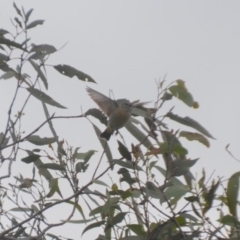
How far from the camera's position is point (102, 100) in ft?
11.9

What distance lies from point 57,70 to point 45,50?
4.8 inches

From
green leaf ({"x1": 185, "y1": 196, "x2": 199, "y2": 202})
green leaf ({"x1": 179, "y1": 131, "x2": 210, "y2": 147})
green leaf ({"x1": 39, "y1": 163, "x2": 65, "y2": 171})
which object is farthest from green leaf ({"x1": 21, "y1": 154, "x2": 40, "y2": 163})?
green leaf ({"x1": 185, "y1": 196, "x2": 199, "y2": 202})

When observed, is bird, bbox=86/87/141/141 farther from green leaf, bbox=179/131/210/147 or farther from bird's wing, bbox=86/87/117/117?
green leaf, bbox=179/131/210/147

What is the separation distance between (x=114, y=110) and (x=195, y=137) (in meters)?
0.70

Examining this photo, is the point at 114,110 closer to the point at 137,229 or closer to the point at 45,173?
the point at 45,173

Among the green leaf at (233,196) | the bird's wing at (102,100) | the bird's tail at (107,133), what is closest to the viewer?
the green leaf at (233,196)

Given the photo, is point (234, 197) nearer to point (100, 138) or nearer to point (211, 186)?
point (211, 186)

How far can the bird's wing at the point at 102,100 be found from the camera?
11.8 feet

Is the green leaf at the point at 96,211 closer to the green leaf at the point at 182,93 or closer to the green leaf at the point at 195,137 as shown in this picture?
the green leaf at the point at 195,137

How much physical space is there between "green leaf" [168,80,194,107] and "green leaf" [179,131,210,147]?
0.14 meters

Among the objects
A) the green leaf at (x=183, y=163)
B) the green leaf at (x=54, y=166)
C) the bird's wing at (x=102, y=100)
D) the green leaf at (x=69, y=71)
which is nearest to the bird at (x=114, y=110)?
the bird's wing at (x=102, y=100)

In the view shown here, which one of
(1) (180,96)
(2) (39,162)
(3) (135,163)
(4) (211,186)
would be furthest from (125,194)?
(2) (39,162)

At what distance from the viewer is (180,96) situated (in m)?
2.64

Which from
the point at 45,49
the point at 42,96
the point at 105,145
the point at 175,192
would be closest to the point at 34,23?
the point at 45,49
